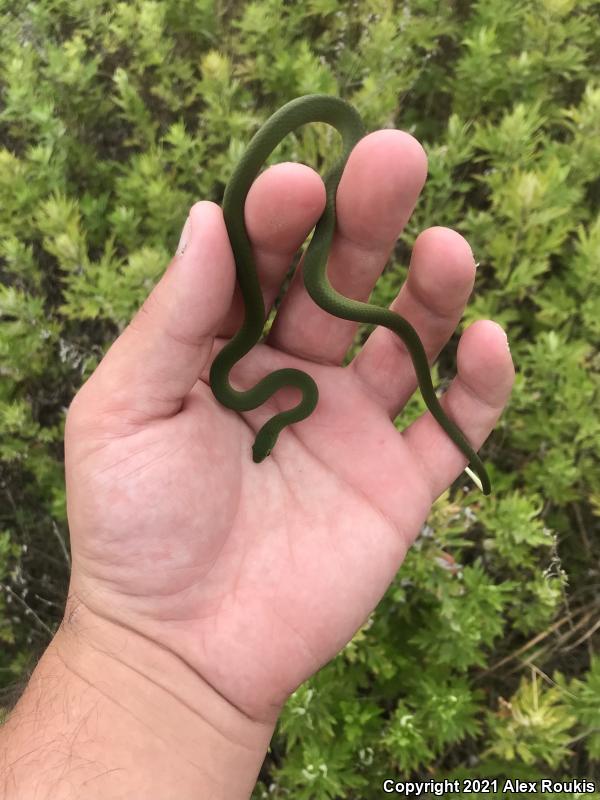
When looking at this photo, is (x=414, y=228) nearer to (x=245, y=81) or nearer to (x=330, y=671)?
(x=245, y=81)

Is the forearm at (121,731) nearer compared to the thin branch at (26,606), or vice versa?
the forearm at (121,731)

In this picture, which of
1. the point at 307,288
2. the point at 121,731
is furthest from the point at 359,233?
the point at 121,731

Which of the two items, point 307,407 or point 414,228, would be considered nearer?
point 307,407

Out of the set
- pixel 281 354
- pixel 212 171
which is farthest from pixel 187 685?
pixel 212 171

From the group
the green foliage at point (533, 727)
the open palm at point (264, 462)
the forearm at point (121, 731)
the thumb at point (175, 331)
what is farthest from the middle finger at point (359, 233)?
the green foliage at point (533, 727)

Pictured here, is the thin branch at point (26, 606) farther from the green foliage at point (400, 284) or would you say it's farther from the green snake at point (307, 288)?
the green snake at point (307, 288)

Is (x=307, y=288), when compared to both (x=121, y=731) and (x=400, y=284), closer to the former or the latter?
(x=400, y=284)
